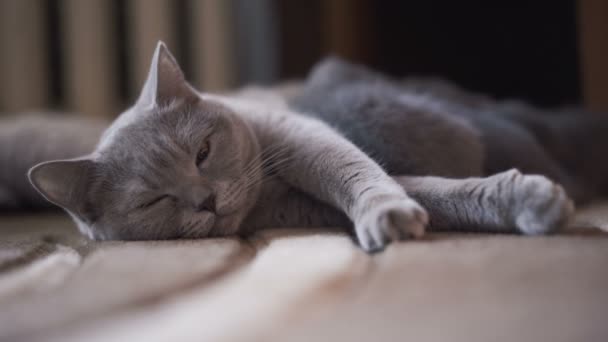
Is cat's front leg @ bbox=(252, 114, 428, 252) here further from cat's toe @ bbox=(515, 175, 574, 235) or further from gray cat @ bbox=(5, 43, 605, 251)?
cat's toe @ bbox=(515, 175, 574, 235)

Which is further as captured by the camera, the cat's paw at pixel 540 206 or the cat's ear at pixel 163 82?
the cat's ear at pixel 163 82

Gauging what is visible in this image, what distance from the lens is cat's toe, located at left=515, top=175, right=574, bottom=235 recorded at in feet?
2.69

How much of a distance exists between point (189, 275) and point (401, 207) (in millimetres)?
345

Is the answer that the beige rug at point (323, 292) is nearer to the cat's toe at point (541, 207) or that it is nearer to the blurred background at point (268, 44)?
the cat's toe at point (541, 207)

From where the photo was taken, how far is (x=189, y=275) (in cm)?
74

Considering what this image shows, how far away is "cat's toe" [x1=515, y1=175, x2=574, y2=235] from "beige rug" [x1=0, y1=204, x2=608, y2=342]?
27mm

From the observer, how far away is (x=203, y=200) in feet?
3.30

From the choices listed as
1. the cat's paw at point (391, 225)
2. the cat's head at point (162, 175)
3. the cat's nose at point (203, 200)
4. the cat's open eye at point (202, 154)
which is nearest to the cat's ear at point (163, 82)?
the cat's head at point (162, 175)

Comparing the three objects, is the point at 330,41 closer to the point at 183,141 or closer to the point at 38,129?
the point at 38,129

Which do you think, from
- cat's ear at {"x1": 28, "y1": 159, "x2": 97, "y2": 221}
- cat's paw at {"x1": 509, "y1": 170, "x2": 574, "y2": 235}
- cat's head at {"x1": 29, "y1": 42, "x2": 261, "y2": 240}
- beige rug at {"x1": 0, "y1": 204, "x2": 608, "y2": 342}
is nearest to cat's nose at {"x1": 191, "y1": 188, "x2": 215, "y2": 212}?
cat's head at {"x1": 29, "y1": 42, "x2": 261, "y2": 240}

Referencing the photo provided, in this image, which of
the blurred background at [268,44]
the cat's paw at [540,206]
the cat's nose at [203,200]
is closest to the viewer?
the cat's paw at [540,206]

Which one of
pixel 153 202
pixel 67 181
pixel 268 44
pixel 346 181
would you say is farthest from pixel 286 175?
pixel 268 44

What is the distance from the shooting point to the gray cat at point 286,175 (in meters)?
0.89

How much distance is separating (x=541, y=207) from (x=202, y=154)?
0.64m
